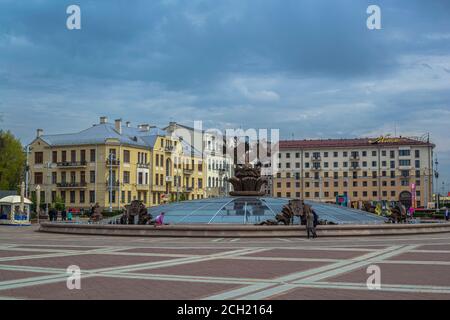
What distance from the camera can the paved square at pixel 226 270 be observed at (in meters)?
9.62

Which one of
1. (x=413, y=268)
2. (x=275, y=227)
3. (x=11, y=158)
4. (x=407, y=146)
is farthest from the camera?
(x=407, y=146)

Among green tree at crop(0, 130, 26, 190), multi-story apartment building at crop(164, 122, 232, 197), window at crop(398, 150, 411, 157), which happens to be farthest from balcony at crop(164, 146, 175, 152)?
window at crop(398, 150, 411, 157)

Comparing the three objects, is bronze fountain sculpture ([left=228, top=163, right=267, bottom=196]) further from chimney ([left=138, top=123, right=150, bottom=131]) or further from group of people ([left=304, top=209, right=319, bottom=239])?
chimney ([left=138, top=123, right=150, bottom=131])

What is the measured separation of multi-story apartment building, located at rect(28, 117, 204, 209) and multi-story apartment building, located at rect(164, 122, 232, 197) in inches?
356

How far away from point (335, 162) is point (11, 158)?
56.5 m

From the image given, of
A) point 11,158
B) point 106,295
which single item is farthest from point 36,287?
point 11,158

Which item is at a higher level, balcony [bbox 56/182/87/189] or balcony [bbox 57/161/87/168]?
balcony [bbox 57/161/87/168]

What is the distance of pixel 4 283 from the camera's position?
10734mm

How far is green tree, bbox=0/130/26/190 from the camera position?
221 feet

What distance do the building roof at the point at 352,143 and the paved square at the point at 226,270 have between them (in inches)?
3203

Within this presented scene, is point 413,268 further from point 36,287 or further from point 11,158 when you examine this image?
point 11,158

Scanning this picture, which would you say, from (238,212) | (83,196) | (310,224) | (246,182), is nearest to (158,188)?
(83,196)

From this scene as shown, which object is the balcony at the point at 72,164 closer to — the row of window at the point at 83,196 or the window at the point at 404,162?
the row of window at the point at 83,196

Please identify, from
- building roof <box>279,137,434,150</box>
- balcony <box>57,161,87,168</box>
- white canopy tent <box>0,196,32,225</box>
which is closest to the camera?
white canopy tent <box>0,196,32,225</box>
